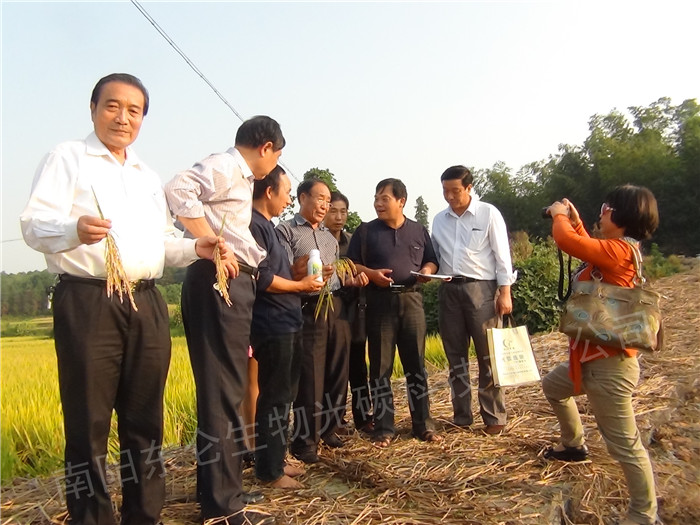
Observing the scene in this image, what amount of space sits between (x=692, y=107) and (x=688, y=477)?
116ft

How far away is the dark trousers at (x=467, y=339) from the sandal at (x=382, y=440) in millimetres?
575

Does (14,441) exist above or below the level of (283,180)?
below

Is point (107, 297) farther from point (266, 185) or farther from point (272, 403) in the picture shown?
point (266, 185)

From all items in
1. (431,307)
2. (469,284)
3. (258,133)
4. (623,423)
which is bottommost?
(623,423)

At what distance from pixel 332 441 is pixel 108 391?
6.24 ft

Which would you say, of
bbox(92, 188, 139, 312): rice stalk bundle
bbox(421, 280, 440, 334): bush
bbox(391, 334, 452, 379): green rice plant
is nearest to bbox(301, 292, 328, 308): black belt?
bbox(92, 188, 139, 312): rice stalk bundle

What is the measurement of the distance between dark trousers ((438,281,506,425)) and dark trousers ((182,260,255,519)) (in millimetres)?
1998

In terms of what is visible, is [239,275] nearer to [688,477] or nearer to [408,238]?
[408,238]

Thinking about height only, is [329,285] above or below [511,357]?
above

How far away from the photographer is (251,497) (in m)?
2.71

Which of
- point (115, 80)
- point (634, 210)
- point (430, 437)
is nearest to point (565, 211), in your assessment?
point (634, 210)

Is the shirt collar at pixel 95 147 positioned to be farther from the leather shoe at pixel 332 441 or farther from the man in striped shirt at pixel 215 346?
the leather shoe at pixel 332 441

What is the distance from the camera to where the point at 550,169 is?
125 ft

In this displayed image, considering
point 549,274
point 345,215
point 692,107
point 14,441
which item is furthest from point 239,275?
point 692,107
